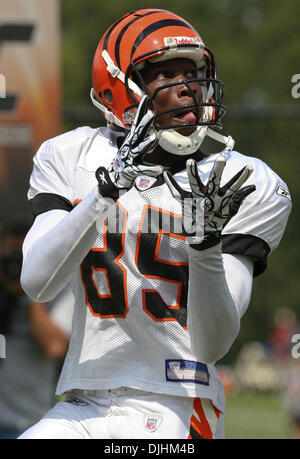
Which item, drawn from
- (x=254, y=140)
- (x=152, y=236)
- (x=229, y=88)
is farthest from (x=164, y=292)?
(x=229, y=88)

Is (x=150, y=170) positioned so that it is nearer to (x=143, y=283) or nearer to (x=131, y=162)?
(x=131, y=162)

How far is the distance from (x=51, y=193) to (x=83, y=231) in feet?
1.09

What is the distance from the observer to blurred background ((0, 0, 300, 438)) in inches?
231

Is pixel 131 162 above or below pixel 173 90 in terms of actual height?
below

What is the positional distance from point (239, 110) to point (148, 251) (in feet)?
19.1

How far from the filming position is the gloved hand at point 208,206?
7.61ft

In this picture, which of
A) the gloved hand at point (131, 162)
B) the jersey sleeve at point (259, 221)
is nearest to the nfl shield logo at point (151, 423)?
the jersey sleeve at point (259, 221)

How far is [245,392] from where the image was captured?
460 inches

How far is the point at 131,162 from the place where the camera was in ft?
7.98

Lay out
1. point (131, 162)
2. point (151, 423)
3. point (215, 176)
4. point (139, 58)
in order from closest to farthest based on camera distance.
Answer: point (215, 176) < point (131, 162) < point (151, 423) < point (139, 58)

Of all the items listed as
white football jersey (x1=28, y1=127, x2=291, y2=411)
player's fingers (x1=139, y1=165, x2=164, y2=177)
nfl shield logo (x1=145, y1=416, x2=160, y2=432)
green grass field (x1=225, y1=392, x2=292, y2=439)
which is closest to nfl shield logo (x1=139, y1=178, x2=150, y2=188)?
white football jersey (x1=28, y1=127, x2=291, y2=411)

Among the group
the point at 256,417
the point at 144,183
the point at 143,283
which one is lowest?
the point at 256,417

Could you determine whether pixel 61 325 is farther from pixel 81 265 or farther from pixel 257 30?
pixel 257 30

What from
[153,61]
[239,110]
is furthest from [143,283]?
[239,110]
